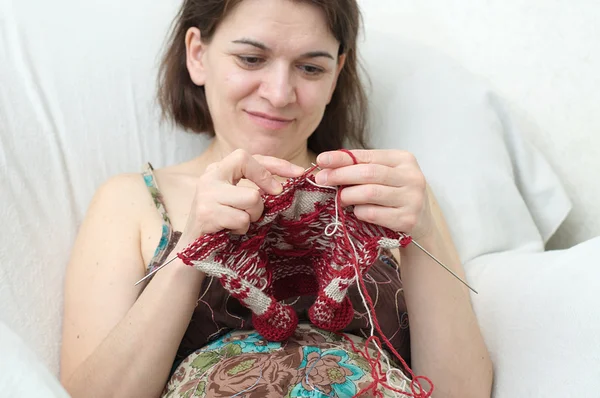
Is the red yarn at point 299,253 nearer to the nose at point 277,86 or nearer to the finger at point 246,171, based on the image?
the finger at point 246,171

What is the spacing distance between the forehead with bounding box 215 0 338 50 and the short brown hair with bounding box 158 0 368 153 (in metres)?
0.05

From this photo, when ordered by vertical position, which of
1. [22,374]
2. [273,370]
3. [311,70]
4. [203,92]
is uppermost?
[311,70]

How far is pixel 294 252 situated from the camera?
89 cm

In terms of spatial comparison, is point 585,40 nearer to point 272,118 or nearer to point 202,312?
point 272,118

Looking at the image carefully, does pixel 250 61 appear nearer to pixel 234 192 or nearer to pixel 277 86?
pixel 277 86

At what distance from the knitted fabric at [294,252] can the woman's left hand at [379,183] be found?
23mm

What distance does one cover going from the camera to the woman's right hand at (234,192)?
29.0 inches

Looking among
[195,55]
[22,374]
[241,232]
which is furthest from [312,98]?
[22,374]

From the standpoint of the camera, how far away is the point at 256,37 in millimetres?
949

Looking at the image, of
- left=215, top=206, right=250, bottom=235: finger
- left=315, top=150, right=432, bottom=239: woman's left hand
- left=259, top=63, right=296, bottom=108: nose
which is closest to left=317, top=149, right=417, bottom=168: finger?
left=315, top=150, right=432, bottom=239: woman's left hand

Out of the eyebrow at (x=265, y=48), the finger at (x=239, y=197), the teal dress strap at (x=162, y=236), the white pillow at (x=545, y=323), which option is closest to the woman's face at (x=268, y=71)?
the eyebrow at (x=265, y=48)

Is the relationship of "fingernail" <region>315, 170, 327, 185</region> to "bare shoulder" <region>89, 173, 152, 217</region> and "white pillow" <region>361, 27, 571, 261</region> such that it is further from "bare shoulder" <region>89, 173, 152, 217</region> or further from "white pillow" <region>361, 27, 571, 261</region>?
"white pillow" <region>361, 27, 571, 261</region>

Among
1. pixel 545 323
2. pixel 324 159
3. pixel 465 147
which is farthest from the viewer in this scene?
pixel 465 147

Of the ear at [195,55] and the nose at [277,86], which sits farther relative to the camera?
the ear at [195,55]
